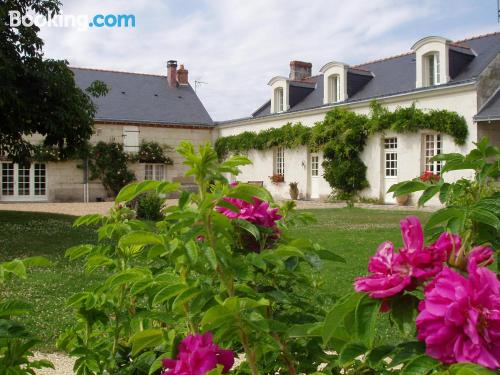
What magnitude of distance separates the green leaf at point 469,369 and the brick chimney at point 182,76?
32.0m

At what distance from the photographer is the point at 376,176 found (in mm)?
20656

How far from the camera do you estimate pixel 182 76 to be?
1248 inches

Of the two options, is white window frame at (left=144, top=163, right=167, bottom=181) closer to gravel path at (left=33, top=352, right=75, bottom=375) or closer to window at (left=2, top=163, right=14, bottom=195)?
window at (left=2, top=163, right=14, bottom=195)

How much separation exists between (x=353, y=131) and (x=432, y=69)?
3.74 m

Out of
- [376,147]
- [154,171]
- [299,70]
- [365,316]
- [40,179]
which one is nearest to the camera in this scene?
[365,316]

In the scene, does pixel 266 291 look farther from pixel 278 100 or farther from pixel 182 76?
pixel 182 76

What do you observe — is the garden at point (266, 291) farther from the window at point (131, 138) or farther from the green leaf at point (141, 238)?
the window at point (131, 138)

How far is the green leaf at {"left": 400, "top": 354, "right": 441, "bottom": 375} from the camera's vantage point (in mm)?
819

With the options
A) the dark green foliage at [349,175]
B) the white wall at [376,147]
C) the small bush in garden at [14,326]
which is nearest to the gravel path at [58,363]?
the small bush in garden at [14,326]

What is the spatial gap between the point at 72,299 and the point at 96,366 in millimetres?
229

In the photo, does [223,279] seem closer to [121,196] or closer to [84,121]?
[121,196]

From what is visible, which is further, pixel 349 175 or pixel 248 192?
pixel 349 175

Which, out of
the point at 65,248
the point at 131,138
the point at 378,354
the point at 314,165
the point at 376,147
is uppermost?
the point at 131,138

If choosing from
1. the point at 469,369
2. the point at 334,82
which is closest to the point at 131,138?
the point at 334,82
